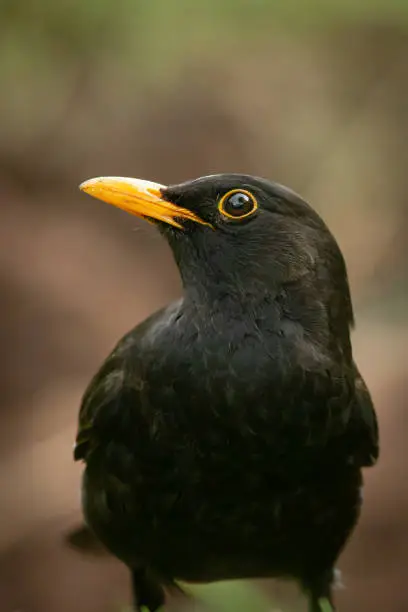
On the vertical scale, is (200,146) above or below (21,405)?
above

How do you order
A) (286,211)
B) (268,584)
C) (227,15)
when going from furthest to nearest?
(268,584)
(227,15)
(286,211)

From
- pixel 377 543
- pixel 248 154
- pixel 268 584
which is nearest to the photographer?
pixel 268 584

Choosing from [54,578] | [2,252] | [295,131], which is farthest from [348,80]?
[54,578]

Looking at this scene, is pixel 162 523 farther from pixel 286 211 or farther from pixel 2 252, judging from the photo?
pixel 2 252

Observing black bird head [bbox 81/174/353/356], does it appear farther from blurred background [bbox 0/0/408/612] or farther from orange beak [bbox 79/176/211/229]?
blurred background [bbox 0/0/408/612]

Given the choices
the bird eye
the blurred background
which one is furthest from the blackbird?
the blurred background

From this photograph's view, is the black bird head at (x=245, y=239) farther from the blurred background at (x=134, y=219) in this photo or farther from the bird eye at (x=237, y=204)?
the blurred background at (x=134, y=219)

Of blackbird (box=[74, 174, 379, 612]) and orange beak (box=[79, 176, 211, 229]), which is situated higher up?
orange beak (box=[79, 176, 211, 229])

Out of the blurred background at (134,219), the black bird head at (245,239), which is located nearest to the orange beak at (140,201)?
the black bird head at (245,239)
